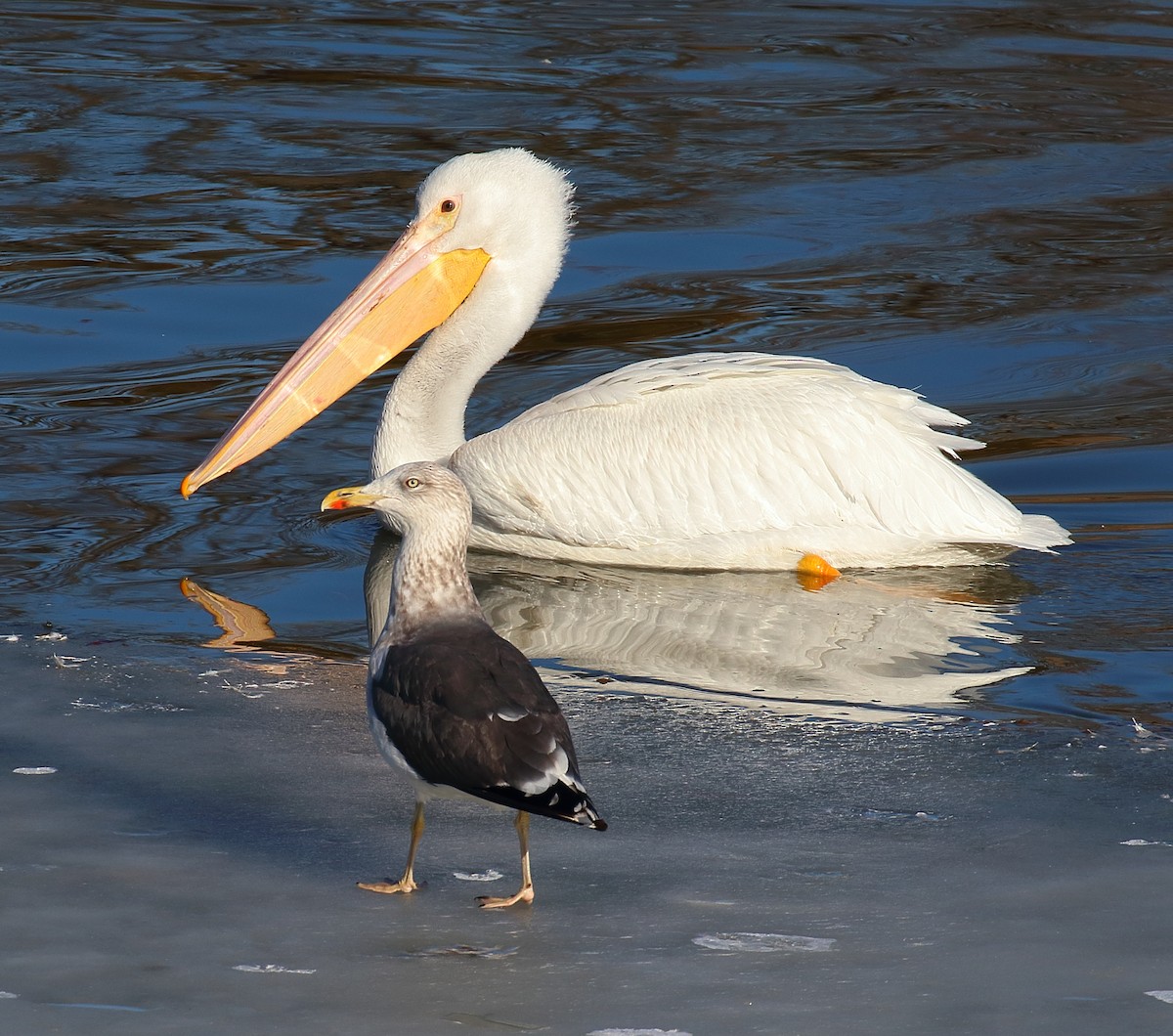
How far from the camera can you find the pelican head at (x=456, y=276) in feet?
18.2

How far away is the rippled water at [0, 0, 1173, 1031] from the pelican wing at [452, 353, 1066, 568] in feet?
0.38

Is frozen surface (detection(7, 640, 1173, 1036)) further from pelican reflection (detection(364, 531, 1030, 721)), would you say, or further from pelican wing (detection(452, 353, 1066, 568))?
pelican wing (detection(452, 353, 1066, 568))

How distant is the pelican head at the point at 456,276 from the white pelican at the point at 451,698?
2.37 meters

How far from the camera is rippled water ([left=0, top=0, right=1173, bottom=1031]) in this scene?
4.46m

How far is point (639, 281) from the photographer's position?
25.8 feet

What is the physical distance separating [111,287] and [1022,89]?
5.85m

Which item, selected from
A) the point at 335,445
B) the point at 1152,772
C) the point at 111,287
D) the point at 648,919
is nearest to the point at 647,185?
the point at 111,287

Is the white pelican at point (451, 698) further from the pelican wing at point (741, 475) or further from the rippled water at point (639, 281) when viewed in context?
the pelican wing at point (741, 475)

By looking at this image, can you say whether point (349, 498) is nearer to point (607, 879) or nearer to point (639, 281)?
point (607, 879)

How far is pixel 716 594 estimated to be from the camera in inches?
189

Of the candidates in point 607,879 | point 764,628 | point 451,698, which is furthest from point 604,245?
point 451,698

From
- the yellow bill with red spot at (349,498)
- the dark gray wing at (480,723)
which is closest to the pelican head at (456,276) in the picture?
the yellow bill with red spot at (349,498)

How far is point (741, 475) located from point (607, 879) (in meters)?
2.19

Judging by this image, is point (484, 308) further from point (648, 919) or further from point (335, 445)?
point (648, 919)
